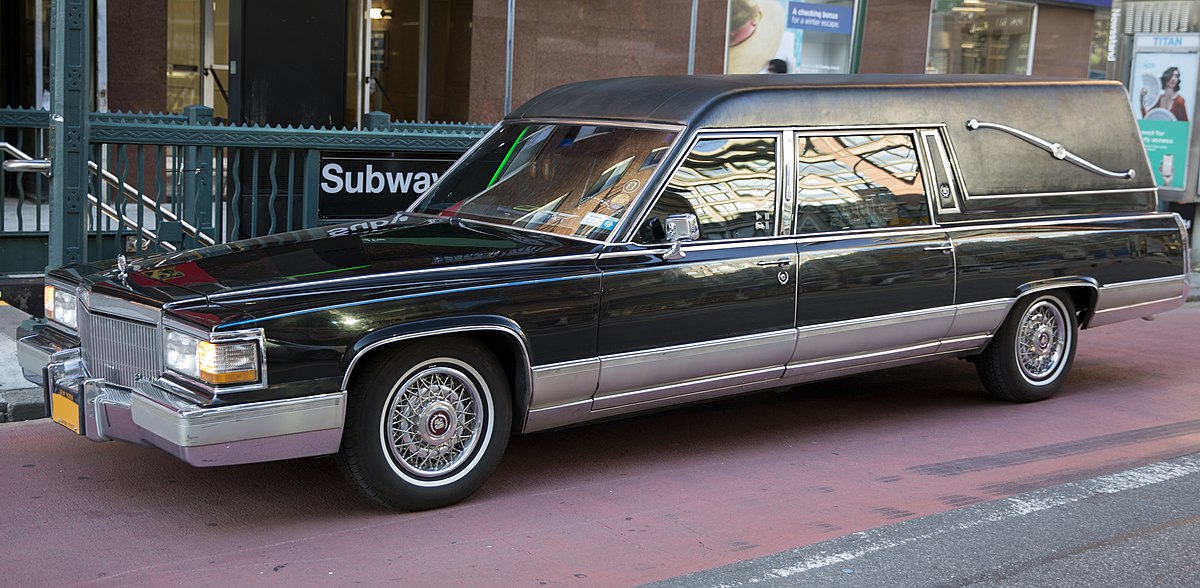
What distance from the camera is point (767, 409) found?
7.39 metres

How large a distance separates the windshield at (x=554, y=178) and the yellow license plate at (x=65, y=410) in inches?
84.2

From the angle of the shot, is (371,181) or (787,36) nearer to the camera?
(371,181)

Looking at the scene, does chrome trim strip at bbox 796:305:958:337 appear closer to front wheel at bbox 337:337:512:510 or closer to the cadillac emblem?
front wheel at bbox 337:337:512:510

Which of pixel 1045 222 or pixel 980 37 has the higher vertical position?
pixel 980 37

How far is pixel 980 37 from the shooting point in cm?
1798

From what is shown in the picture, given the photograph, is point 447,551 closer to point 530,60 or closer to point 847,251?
point 847,251

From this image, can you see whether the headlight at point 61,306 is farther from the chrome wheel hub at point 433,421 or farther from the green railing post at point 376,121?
the green railing post at point 376,121

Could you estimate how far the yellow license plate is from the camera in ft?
16.9

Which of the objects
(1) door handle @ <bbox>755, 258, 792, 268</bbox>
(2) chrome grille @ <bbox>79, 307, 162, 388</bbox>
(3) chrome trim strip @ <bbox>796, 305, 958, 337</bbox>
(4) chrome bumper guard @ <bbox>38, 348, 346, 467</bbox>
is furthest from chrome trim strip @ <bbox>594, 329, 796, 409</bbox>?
(2) chrome grille @ <bbox>79, 307, 162, 388</bbox>

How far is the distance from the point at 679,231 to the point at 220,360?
7.20ft

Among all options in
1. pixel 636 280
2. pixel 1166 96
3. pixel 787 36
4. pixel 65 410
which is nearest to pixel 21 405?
pixel 65 410

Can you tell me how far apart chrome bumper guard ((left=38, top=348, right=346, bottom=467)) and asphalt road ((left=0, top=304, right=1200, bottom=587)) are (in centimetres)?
39

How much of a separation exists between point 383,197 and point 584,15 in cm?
635

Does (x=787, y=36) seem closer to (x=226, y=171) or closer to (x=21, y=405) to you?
(x=226, y=171)
